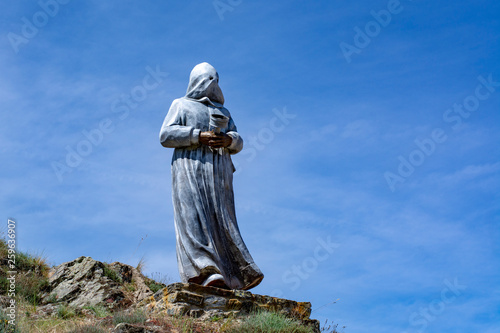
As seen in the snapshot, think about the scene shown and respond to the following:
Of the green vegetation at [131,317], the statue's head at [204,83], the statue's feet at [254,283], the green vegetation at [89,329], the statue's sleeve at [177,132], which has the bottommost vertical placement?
the green vegetation at [89,329]

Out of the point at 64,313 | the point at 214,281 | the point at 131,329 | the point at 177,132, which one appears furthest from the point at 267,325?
the point at 64,313

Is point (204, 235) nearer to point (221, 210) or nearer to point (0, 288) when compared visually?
point (221, 210)

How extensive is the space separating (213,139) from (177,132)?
1.84 feet

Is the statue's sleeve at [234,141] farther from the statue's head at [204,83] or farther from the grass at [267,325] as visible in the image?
the grass at [267,325]

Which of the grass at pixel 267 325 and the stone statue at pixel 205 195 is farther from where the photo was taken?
the stone statue at pixel 205 195

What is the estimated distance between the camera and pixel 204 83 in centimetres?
1090

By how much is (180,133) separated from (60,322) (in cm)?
334

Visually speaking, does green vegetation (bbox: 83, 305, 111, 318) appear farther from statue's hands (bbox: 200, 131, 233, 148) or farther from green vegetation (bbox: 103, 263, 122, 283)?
statue's hands (bbox: 200, 131, 233, 148)

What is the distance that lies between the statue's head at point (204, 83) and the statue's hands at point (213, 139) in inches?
32.3

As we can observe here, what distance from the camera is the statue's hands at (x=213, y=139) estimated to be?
10352 millimetres

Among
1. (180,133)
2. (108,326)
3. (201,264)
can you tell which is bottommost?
(108,326)

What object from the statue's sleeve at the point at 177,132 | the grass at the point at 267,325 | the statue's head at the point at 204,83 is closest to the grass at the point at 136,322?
the grass at the point at 267,325

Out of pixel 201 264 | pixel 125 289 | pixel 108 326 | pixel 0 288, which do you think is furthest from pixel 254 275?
pixel 0 288

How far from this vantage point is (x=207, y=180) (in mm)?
10305
